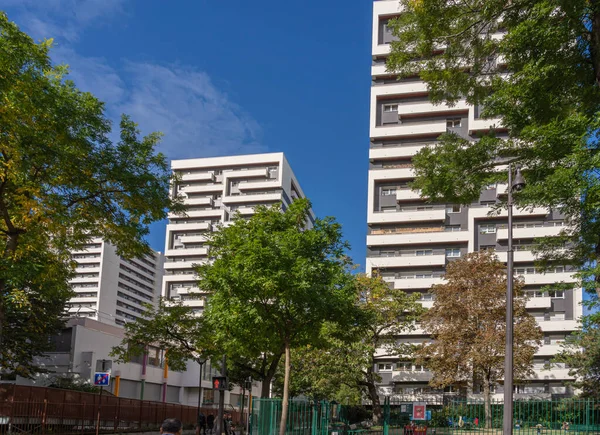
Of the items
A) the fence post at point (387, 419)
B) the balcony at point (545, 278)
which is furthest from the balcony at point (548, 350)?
the fence post at point (387, 419)

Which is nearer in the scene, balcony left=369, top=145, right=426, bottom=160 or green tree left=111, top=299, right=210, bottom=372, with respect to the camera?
green tree left=111, top=299, right=210, bottom=372

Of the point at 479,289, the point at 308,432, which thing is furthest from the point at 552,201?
the point at 479,289

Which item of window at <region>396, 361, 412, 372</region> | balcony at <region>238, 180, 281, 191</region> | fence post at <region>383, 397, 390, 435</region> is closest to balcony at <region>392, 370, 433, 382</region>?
window at <region>396, 361, 412, 372</region>

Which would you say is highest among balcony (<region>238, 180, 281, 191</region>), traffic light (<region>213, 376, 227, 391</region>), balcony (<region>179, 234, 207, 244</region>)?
balcony (<region>238, 180, 281, 191</region>)

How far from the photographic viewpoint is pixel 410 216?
231 feet

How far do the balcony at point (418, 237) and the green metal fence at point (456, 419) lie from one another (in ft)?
139

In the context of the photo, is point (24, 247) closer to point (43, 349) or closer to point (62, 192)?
point (62, 192)

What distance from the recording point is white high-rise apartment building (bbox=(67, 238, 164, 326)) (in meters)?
129

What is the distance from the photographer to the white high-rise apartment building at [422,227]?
65125 mm

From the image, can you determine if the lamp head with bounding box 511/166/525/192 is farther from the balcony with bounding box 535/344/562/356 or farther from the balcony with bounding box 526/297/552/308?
the balcony with bounding box 526/297/552/308

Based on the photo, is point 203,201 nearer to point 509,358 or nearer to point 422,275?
point 422,275

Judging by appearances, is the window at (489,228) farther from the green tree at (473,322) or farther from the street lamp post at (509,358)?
the street lamp post at (509,358)

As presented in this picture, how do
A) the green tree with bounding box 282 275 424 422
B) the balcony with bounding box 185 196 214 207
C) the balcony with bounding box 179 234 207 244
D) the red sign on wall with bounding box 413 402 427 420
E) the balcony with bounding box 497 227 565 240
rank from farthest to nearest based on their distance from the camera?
the balcony with bounding box 185 196 214 207 → the balcony with bounding box 179 234 207 244 → the balcony with bounding box 497 227 565 240 → the green tree with bounding box 282 275 424 422 → the red sign on wall with bounding box 413 402 427 420

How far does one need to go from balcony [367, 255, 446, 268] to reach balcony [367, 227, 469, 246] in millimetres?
1605
